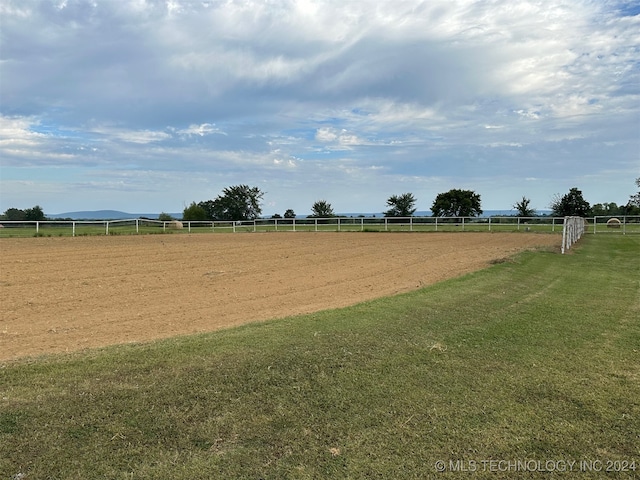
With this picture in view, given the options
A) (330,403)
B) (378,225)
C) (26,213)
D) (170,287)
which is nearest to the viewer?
(330,403)

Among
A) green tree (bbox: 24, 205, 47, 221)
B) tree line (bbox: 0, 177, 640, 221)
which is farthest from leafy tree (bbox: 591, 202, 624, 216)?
green tree (bbox: 24, 205, 47, 221)

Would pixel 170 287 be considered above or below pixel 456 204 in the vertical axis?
below

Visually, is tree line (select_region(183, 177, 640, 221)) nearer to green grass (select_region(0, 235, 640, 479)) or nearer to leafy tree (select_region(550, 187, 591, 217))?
leafy tree (select_region(550, 187, 591, 217))

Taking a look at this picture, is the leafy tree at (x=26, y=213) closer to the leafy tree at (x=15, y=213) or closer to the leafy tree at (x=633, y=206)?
the leafy tree at (x=15, y=213)

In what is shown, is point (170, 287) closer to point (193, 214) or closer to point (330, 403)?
point (330, 403)

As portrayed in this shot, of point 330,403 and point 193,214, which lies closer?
point 330,403

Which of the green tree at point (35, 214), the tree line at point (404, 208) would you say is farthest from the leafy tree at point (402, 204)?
the green tree at point (35, 214)

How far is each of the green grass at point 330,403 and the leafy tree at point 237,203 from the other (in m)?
62.1

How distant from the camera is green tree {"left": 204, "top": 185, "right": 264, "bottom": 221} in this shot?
6706cm

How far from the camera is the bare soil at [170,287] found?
6996 millimetres

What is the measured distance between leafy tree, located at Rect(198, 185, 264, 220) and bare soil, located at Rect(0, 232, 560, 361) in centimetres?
4780

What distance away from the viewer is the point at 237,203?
221 feet

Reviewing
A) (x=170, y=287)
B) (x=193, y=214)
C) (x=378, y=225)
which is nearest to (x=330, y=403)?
(x=170, y=287)

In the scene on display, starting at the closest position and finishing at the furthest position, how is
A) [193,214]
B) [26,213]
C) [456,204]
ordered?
[26,213], [193,214], [456,204]
